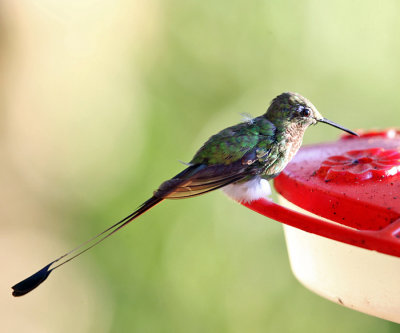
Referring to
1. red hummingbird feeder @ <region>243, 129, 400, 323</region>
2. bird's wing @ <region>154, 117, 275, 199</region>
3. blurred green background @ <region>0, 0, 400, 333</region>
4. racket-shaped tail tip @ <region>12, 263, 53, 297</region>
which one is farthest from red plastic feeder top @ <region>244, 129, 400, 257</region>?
blurred green background @ <region>0, 0, 400, 333</region>

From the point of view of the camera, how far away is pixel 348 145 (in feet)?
7.19

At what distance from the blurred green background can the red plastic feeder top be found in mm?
1473


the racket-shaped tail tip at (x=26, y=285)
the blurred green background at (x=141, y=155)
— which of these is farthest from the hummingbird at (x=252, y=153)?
the blurred green background at (x=141, y=155)

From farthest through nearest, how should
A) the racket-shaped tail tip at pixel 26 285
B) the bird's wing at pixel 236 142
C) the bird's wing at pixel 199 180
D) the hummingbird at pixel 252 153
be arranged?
1. the bird's wing at pixel 236 142
2. the hummingbird at pixel 252 153
3. the bird's wing at pixel 199 180
4. the racket-shaped tail tip at pixel 26 285

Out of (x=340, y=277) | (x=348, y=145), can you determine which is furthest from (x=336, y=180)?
(x=348, y=145)

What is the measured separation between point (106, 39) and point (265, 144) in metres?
1.92

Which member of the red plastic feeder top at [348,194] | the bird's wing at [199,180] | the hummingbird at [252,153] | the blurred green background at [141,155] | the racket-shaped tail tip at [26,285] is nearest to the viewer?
the red plastic feeder top at [348,194]

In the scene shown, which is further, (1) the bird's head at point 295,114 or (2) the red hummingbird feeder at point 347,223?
(1) the bird's head at point 295,114

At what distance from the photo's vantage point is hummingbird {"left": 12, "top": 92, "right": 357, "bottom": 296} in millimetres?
1866

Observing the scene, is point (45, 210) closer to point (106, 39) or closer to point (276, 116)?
point (106, 39)

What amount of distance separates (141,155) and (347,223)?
81.2 inches

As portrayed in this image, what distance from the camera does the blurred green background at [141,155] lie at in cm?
331

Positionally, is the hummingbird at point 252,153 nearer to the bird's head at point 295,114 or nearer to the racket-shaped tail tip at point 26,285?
the bird's head at point 295,114

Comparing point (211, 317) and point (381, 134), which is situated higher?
point (381, 134)
